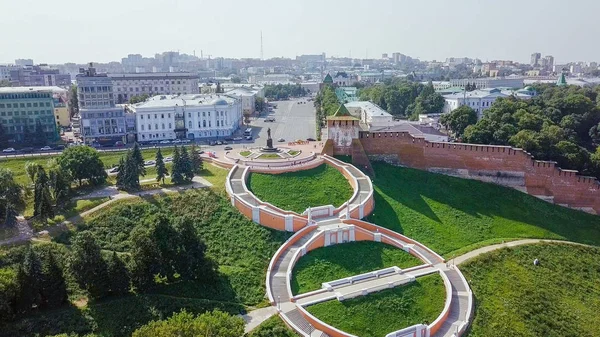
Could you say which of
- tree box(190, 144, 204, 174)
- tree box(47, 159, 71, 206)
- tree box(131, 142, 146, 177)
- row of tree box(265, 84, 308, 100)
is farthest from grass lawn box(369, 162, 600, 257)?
row of tree box(265, 84, 308, 100)

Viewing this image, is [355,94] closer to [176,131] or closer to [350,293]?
[176,131]

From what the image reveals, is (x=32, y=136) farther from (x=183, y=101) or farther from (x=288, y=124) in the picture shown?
(x=288, y=124)

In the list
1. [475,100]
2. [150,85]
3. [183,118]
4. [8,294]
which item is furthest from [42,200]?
[475,100]

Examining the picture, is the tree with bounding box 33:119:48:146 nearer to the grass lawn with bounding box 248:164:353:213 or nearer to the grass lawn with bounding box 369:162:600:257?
the grass lawn with bounding box 248:164:353:213

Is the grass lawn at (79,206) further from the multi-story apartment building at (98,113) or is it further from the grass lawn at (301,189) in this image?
the multi-story apartment building at (98,113)

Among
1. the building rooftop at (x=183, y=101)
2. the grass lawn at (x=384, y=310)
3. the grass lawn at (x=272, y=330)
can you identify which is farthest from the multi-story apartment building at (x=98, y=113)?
the grass lawn at (x=384, y=310)
